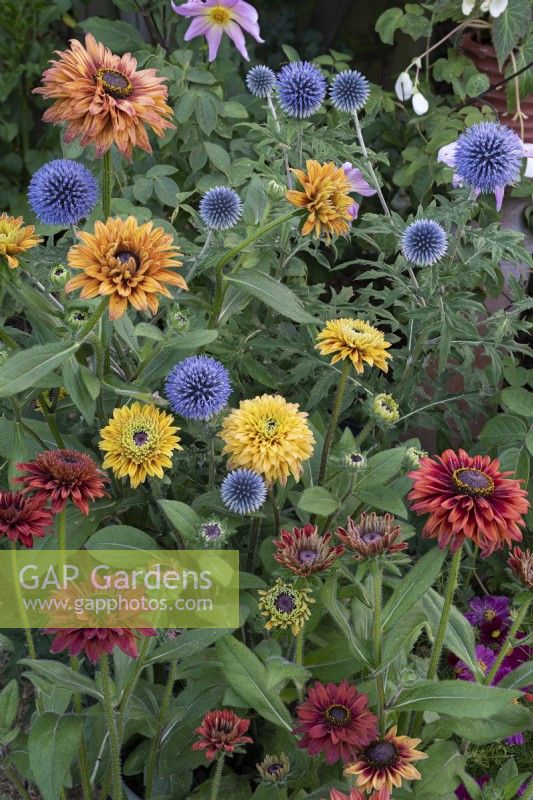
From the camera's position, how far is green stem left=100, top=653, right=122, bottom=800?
2.75ft

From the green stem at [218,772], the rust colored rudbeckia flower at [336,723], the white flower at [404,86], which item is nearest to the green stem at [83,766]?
the green stem at [218,772]

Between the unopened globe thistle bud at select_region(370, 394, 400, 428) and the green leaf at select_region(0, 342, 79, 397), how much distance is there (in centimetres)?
34

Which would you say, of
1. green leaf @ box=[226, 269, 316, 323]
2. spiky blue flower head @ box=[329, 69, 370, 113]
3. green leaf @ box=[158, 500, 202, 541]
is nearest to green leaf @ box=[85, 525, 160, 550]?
green leaf @ box=[158, 500, 202, 541]

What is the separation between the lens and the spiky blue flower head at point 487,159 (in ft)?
3.87

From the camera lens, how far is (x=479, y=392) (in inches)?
52.5

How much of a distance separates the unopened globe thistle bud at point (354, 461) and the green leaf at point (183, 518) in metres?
0.16

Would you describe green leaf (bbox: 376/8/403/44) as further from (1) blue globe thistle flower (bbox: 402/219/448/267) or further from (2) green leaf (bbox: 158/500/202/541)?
(2) green leaf (bbox: 158/500/202/541)

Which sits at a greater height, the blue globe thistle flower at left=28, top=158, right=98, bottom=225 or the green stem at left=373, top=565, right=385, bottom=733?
the blue globe thistle flower at left=28, top=158, right=98, bottom=225

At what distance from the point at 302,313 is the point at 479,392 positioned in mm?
428

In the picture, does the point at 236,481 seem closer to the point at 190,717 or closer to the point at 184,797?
the point at 190,717

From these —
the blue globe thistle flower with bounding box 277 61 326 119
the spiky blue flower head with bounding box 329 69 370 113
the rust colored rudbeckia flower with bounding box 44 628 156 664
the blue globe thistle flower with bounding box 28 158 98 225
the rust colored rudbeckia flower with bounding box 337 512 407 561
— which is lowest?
the rust colored rudbeckia flower with bounding box 44 628 156 664

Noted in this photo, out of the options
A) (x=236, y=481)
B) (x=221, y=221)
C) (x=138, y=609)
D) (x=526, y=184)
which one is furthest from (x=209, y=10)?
(x=138, y=609)

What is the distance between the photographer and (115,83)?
3.03 ft

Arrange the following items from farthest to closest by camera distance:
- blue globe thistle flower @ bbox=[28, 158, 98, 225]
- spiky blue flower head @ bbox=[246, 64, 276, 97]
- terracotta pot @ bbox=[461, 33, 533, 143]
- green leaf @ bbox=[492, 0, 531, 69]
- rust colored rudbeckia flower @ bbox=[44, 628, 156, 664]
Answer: terracotta pot @ bbox=[461, 33, 533, 143] → green leaf @ bbox=[492, 0, 531, 69] → spiky blue flower head @ bbox=[246, 64, 276, 97] → blue globe thistle flower @ bbox=[28, 158, 98, 225] → rust colored rudbeckia flower @ bbox=[44, 628, 156, 664]
